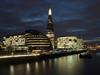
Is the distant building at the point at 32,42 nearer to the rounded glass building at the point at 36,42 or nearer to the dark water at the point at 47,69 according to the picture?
the rounded glass building at the point at 36,42

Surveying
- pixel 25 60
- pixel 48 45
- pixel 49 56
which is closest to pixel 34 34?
pixel 48 45

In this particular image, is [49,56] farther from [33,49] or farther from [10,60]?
[33,49]

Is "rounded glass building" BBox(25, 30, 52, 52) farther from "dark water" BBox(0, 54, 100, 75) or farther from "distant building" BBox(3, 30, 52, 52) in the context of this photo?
"dark water" BBox(0, 54, 100, 75)

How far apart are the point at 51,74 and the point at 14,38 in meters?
99.4

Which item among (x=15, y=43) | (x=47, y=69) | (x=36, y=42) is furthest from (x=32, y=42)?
(x=47, y=69)

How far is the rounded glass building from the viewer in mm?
119125

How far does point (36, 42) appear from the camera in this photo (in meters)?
119

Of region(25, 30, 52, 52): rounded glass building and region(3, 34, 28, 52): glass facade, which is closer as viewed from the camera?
region(25, 30, 52, 52): rounded glass building

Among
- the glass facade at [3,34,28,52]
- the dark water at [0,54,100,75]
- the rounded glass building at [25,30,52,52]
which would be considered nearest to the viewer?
the dark water at [0,54,100,75]

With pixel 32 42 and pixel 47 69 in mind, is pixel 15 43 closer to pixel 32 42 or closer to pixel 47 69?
pixel 32 42

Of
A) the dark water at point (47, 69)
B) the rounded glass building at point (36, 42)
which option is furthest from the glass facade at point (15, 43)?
the dark water at point (47, 69)

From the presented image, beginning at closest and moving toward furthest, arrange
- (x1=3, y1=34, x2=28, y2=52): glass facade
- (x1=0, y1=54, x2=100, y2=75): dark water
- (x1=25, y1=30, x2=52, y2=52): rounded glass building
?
1. (x1=0, y1=54, x2=100, y2=75): dark water
2. (x1=25, y1=30, x2=52, y2=52): rounded glass building
3. (x1=3, y1=34, x2=28, y2=52): glass facade

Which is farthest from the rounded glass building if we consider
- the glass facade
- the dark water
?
the dark water

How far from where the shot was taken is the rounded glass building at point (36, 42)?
119 m
